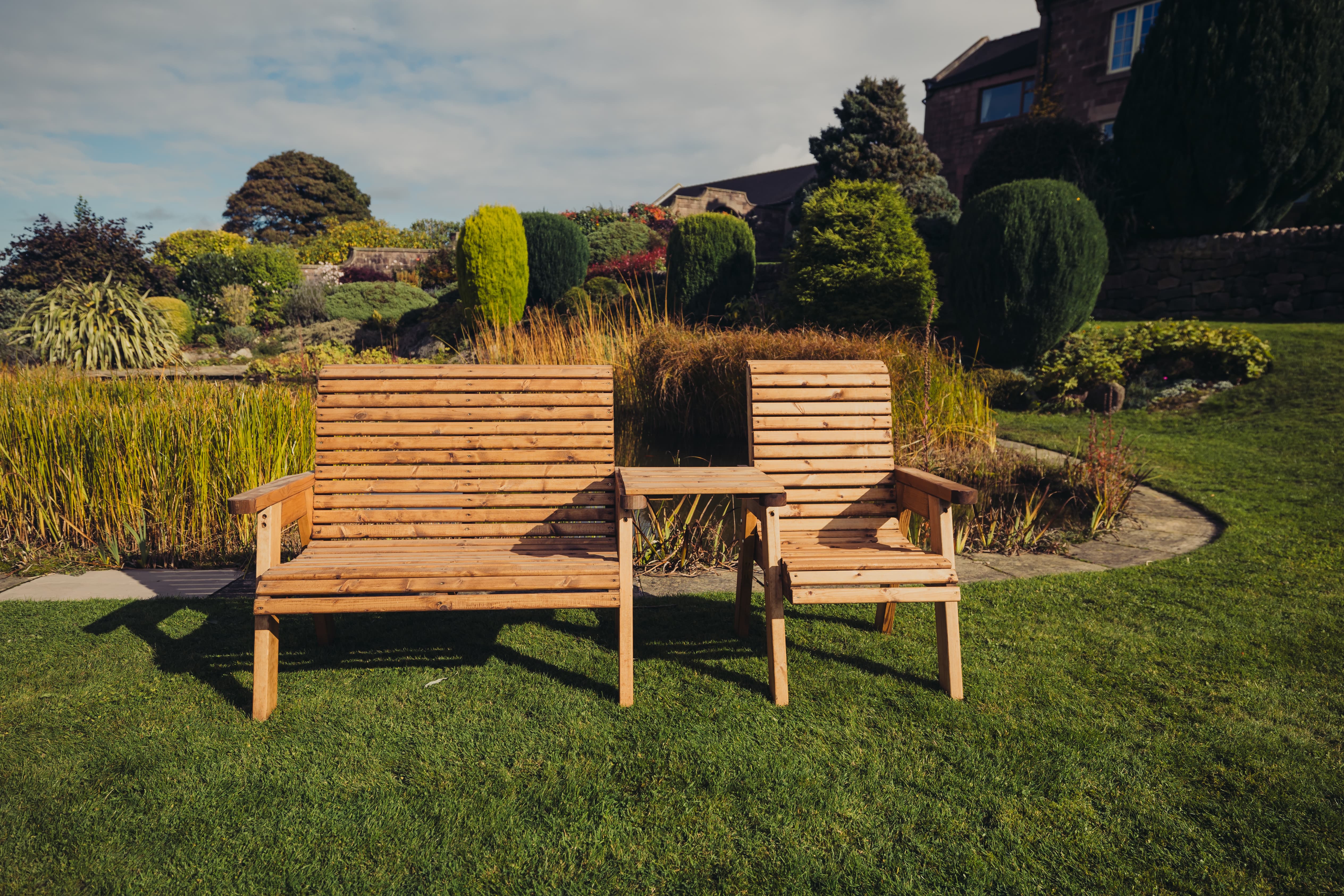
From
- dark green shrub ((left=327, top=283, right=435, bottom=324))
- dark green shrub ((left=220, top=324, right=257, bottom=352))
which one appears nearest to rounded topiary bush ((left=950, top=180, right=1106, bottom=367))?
dark green shrub ((left=327, top=283, right=435, bottom=324))

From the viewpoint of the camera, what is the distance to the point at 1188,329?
9172 millimetres

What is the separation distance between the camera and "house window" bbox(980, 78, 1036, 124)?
70.3 feet

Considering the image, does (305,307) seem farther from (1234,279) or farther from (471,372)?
(1234,279)

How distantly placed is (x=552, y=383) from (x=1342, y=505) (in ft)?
17.1

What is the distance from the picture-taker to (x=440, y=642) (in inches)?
123

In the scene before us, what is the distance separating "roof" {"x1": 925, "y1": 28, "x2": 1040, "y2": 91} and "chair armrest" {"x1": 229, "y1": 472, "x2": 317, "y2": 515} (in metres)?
24.0

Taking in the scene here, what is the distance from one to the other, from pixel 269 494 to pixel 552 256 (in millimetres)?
14699

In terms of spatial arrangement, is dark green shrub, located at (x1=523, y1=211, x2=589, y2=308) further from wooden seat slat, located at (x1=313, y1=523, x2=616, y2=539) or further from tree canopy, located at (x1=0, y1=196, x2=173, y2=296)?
wooden seat slat, located at (x1=313, y1=523, x2=616, y2=539)

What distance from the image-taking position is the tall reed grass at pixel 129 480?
13.6 feet

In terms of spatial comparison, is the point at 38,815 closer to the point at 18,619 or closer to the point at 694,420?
the point at 18,619

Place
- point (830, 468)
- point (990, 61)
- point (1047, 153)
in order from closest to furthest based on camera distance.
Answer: point (830, 468) < point (1047, 153) < point (990, 61)

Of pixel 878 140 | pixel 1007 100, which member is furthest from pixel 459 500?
pixel 1007 100

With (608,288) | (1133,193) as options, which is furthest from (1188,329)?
(608,288)

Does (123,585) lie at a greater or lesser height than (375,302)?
lesser
